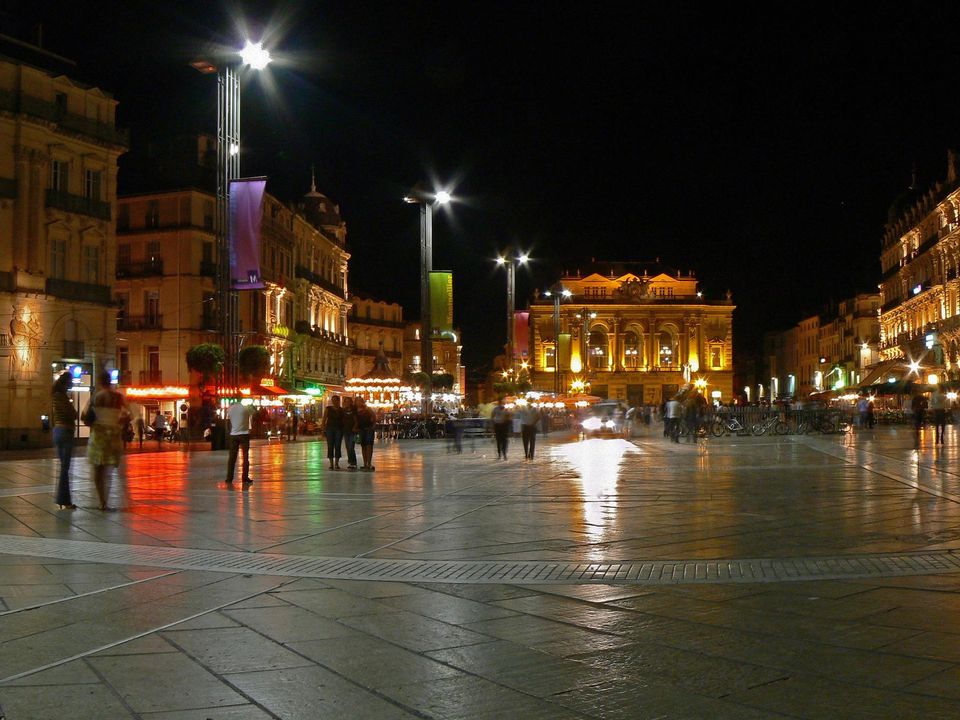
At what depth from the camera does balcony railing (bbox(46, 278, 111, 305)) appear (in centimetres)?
3919

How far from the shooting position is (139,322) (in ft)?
180

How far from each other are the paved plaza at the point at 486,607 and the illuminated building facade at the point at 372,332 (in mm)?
79002

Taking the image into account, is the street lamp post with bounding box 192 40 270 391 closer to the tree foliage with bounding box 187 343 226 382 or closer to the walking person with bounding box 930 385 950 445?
the tree foliage with bounding box 187 343 226 382

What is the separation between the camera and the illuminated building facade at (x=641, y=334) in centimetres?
11431

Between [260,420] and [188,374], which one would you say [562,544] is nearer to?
[260,420]

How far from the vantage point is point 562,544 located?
9.63 m

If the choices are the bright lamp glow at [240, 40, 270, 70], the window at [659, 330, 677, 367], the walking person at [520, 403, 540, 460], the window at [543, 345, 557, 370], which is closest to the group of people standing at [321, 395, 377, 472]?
the walking person at [520, 403, 540, 460]

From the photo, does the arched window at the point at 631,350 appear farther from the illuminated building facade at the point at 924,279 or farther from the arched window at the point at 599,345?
the illuminated building facade at the point at 924,279

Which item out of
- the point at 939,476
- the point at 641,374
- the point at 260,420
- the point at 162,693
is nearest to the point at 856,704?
the point at 162,693

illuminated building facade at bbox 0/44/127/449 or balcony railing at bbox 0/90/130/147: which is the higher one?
balcony railing at bbox 0/90/130/147

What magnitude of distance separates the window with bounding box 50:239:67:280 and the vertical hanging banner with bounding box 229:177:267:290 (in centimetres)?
1664

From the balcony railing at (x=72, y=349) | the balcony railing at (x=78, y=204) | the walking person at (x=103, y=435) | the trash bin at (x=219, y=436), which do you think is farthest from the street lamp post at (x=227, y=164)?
the balcony railing at (x=78, y=204)

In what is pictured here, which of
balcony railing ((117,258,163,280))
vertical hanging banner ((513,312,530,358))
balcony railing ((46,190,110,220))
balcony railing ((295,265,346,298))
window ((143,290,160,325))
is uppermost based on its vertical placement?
balcony railing ((295,265,346,298))

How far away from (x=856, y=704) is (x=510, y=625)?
7.38 feet
